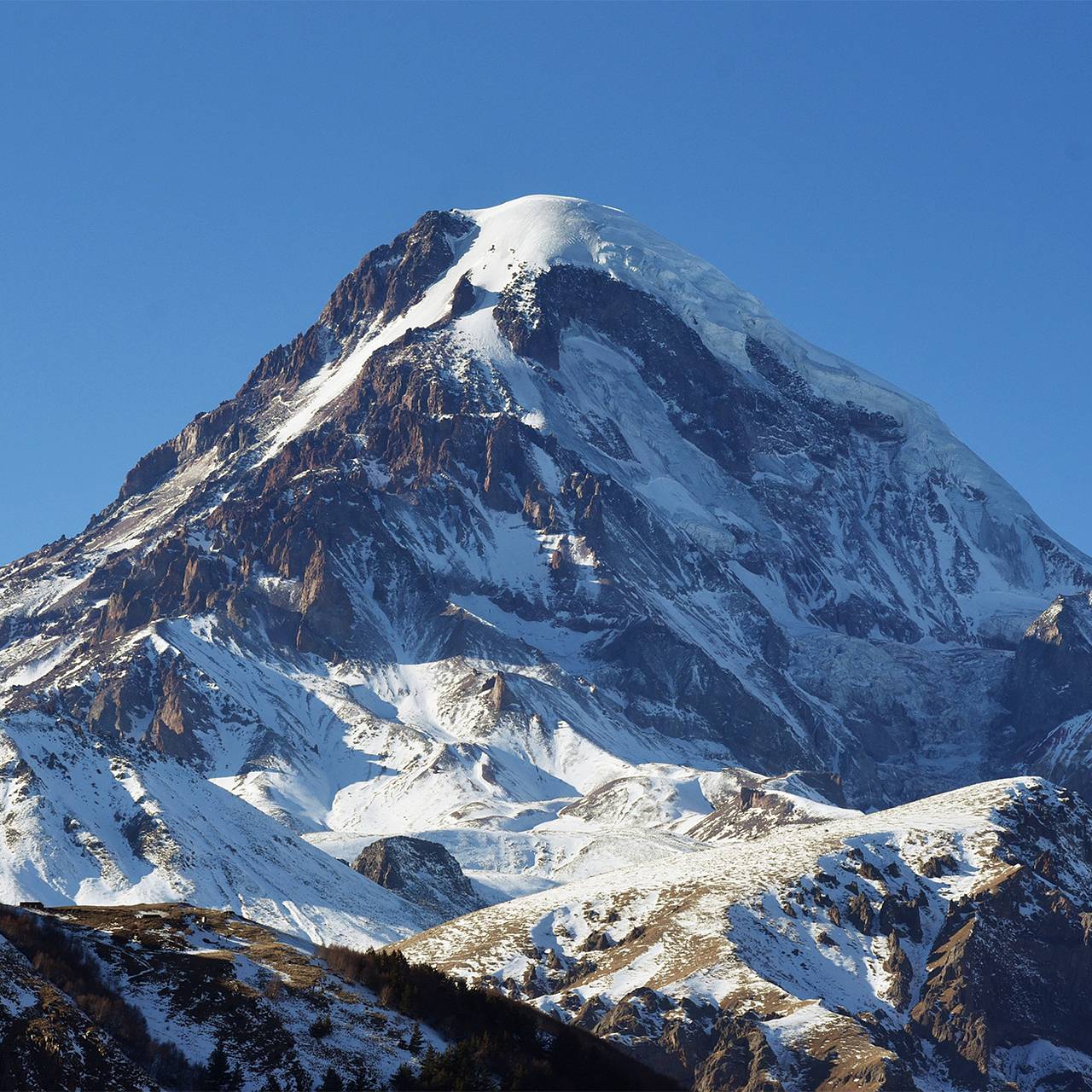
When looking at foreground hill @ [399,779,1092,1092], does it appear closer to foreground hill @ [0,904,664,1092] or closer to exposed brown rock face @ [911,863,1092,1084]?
exposed brown rock face @ [911,863,1092,1084]

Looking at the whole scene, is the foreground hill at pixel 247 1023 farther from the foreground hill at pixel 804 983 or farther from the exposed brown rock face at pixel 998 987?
the exposed brown rock face at pixel 998 987

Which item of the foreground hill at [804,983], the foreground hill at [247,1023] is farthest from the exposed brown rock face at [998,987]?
the foreground hill at [247,1023]

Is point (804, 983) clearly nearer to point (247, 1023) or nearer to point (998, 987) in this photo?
point (998, 987)

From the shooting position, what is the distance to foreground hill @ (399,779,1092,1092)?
164250 millimetres

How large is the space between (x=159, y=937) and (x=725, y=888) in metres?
112

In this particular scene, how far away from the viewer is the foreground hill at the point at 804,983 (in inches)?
6467

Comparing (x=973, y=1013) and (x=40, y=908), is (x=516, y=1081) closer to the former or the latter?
(x=40, y=908)

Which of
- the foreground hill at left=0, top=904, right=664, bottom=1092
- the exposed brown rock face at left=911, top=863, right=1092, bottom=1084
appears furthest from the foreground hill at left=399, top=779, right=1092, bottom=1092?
the foreground hill at left=0, top=904, right=664, bottom=1092

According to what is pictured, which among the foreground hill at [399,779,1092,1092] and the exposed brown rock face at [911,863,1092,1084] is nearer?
the foreground hill at [399,779,1092,1092]

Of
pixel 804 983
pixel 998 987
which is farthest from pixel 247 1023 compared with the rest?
pixel 998 987

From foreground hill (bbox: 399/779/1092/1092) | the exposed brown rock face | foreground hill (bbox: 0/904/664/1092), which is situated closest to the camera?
foreground hill (bbox: 0/904/664/1092)

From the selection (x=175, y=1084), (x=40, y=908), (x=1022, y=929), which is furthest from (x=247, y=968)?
(x=1022, y=929)

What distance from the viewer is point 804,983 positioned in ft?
596

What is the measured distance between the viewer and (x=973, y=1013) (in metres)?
184
